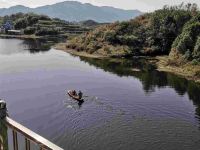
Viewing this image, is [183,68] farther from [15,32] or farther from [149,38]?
[15,32]

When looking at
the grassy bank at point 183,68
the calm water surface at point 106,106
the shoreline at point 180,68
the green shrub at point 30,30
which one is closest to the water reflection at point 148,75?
the calm water surface at point 106,106

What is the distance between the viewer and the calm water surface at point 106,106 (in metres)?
33.1

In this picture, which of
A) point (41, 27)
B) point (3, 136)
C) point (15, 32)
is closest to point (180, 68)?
point (3, 136)

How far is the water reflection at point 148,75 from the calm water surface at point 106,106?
0.16 metres

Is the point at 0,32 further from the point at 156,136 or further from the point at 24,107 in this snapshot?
the point at 156,136

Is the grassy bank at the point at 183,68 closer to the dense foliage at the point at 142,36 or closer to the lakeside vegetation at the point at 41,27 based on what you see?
the dense foliage at the point at 142,36

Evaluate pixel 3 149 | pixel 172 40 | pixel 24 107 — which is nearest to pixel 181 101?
pixel 24 107

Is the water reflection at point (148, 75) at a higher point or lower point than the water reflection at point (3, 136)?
lower

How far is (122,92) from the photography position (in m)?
52.8

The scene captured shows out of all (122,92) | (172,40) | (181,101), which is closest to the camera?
(181,101)

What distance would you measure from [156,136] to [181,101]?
1504 centimetres

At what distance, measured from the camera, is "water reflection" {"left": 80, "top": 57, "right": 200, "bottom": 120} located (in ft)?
182

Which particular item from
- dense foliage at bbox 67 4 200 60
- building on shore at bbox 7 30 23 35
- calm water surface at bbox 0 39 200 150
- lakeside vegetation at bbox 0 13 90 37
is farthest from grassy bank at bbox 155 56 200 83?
building on shore at bbox 7 30 23 35

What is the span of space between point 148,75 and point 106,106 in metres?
25.9
